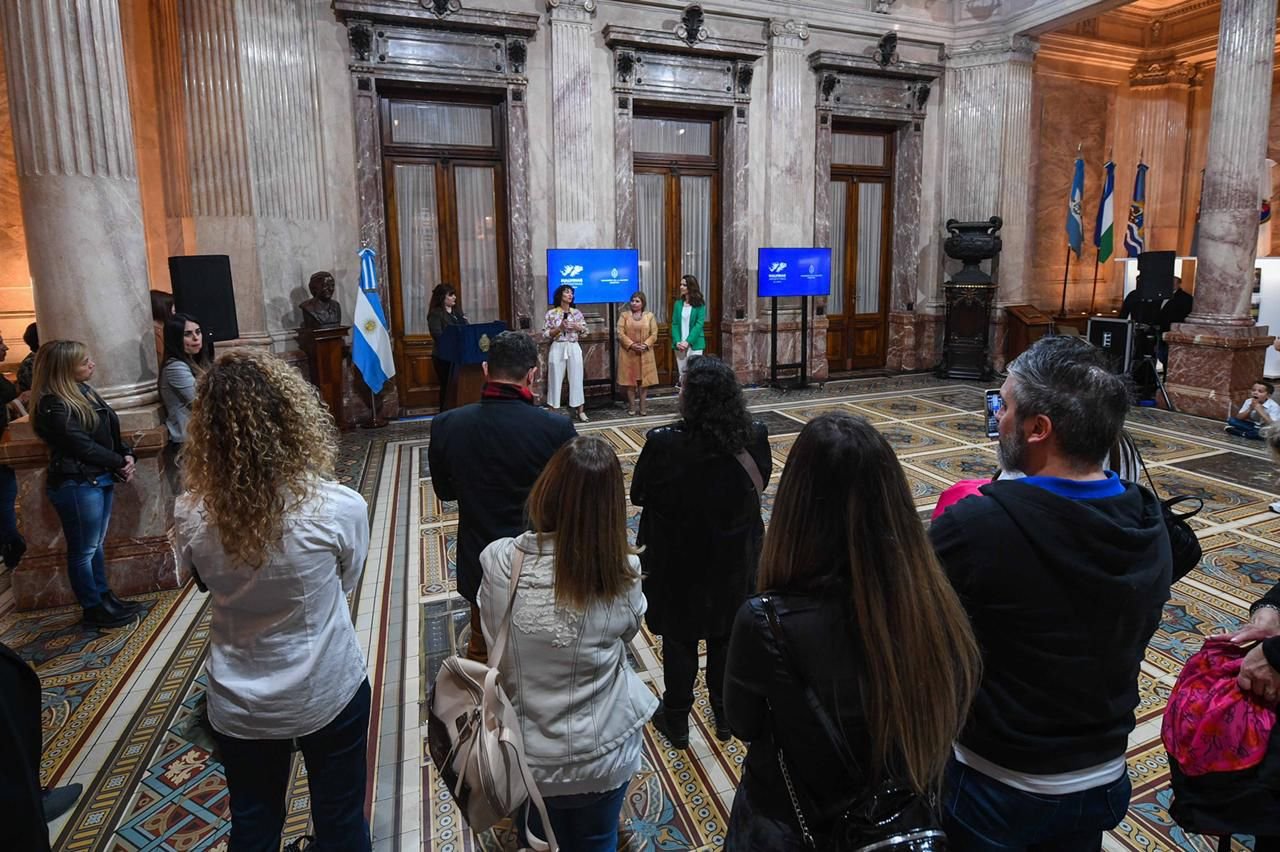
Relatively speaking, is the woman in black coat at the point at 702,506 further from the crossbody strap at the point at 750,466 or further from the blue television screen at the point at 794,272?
the blue television screen at the point at 794,272

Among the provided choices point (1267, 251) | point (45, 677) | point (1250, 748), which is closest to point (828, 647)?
point (1250, 748)

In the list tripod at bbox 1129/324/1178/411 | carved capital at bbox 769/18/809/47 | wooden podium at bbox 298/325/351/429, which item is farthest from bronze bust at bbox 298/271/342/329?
tripod at bbox 1129/324/1178/411

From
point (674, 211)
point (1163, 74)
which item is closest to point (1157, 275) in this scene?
point (1163, 74)

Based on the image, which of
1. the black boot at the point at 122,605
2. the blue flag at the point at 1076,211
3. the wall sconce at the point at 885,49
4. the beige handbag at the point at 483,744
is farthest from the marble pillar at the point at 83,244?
the blue flag at the point at 1076,211

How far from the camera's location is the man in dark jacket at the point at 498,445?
281 centimetres

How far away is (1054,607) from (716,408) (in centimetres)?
137

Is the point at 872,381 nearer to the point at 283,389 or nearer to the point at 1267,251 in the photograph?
the point at 1267,251

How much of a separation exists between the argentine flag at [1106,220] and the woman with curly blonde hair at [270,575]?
13.1 meters

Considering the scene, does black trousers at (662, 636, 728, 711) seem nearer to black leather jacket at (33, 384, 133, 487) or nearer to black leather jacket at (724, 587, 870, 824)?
black leather jacket at (724, 587, 870, 824)

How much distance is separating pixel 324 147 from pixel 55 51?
4437 mm

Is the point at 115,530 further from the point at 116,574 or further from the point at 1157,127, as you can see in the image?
the point at 1157,127

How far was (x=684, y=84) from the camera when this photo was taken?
1016cm

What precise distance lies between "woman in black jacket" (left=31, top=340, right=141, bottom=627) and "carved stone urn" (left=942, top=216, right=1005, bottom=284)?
420 inches

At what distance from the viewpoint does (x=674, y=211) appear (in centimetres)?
1065
